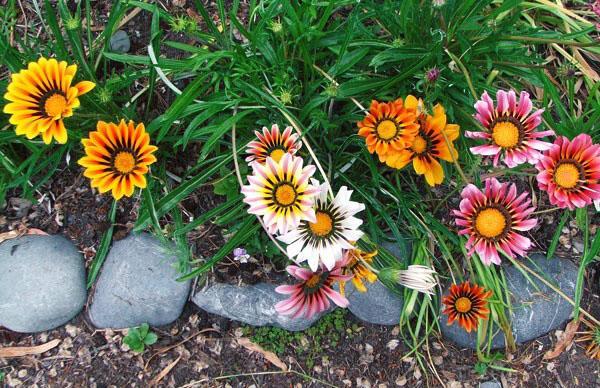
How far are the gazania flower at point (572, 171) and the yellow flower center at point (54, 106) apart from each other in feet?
3.90

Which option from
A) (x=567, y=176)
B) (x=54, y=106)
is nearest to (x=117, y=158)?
(x=54, y=106)

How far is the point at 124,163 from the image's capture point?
1366mm

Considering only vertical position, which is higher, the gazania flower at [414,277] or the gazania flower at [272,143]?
the gazania flower at [272,143]

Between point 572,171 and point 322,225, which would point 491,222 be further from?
point 322,225

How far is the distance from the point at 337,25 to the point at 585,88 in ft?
3.33

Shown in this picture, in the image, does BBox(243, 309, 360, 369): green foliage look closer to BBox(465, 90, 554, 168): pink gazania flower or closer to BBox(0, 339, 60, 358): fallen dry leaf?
BBox(0, 339, 60, 358): fallen dry leaf

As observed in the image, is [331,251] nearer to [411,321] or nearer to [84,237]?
[411,321]

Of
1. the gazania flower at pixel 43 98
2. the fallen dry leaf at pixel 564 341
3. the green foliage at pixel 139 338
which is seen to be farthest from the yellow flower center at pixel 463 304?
the gazania flower at pixel 43 98

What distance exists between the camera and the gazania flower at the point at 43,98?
4.29ft

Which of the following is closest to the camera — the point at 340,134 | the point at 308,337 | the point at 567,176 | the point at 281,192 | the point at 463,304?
the point at 281,192

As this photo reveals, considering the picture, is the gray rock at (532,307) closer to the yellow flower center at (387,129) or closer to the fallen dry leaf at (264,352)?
the fallen dry leaf at (264,352)

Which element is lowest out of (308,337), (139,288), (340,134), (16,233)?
(308,337)

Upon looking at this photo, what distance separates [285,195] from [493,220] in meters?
0.57

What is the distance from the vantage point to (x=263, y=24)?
160cm
